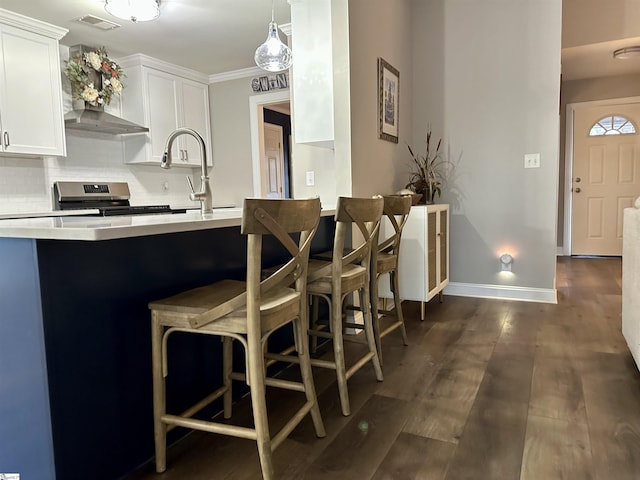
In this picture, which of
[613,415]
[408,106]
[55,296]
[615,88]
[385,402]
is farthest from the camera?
[615,88]

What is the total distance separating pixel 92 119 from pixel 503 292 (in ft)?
12.9

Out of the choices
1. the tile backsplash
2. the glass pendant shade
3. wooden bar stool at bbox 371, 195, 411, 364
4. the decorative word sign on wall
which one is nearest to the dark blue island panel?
wooden bar stool at bbox 371, 195, 411, 364

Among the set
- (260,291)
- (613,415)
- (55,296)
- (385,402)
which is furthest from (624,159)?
(55,296)

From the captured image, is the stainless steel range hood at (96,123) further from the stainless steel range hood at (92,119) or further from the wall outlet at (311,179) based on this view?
the wall outlet at (311,179)

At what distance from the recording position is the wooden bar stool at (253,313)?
4.27 ft

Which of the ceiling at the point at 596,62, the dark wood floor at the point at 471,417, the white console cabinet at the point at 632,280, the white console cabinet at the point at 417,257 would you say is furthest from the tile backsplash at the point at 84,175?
the ceiling at the point at 596,62

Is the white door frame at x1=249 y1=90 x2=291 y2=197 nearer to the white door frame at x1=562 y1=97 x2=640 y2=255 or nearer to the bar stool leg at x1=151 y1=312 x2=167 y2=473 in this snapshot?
the bar stool leg at x1=151 y1=312 x2=167 y2=473

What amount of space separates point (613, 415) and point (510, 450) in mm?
561

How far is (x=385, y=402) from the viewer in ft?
6.42

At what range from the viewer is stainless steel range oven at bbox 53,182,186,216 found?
13.3 ft

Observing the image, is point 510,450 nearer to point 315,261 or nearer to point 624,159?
point 315,261

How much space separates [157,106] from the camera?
185 inches

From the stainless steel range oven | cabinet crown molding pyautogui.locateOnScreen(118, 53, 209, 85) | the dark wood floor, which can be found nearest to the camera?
the dark wood floor

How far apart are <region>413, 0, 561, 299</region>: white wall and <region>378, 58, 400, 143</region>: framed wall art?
1.75 ft
